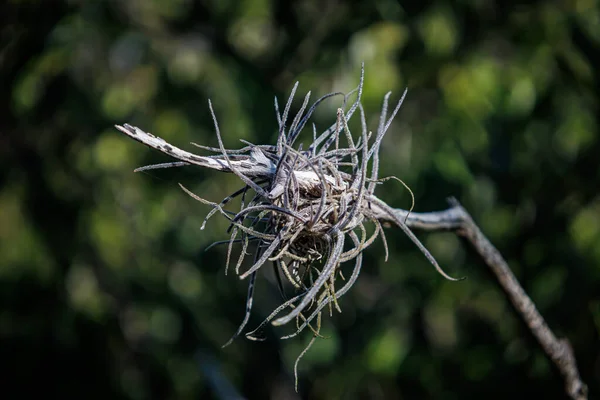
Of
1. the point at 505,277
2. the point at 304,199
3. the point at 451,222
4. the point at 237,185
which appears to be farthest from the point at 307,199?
the point at 237,185

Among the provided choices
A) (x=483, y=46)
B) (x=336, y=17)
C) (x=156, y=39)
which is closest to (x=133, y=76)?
(x=156, y=39)

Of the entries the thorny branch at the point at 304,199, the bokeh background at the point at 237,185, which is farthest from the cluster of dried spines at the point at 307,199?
the bokeh background at the point at 237,185

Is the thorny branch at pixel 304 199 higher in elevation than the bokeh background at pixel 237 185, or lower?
higher

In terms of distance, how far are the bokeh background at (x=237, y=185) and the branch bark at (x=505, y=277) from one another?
0.72 meters

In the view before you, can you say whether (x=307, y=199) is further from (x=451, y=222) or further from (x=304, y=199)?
(x=451, y=222)

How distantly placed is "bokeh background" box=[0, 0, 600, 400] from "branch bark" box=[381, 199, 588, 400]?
72cm

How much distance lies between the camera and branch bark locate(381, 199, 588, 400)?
0.71 metres

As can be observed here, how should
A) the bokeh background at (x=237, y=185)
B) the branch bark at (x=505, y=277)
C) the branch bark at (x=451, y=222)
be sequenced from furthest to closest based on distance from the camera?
the bokeh background at (x=237, y=185)
the branch bark at (x=505, y=277)
the branch bark at (x=451, y=222)

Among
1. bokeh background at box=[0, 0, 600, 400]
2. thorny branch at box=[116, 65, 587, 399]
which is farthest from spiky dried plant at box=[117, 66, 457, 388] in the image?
bokeh background at box=[0, 0, 600, 400]

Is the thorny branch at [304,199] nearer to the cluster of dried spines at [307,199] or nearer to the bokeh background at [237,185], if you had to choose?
the cluster of dried spines at [307,199]

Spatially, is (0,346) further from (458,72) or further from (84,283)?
(458,72)

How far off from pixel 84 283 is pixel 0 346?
0.69 meters

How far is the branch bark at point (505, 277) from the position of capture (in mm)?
709

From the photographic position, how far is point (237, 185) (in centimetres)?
213
